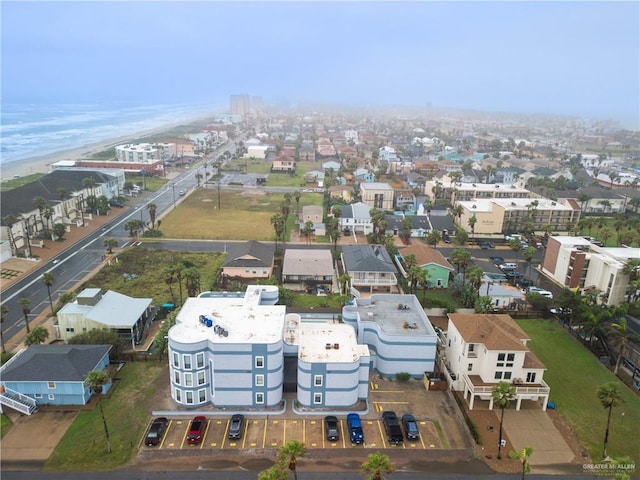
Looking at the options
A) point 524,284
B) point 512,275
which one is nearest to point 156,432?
point 524,284

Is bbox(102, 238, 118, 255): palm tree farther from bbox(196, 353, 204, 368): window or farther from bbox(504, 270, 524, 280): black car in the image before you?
bbox(504, 270, 524, 280): black car

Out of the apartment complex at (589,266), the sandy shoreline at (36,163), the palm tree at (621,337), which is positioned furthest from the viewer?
the sandy shoreline at (36,163)

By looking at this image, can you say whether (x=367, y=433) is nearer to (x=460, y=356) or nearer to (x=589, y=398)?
(x=460, y=356)

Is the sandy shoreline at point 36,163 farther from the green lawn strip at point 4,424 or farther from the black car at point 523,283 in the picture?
the black car at point 523,283

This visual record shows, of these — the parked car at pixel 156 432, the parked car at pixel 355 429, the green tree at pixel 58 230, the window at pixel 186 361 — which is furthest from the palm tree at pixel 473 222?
the green tree at pixel 58 230

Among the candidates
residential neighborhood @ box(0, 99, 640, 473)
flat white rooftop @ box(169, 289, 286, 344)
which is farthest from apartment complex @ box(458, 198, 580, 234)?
flat white rooftop @ box(169, 289, 286, 344)

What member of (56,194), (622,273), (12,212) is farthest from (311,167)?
(622,273)
